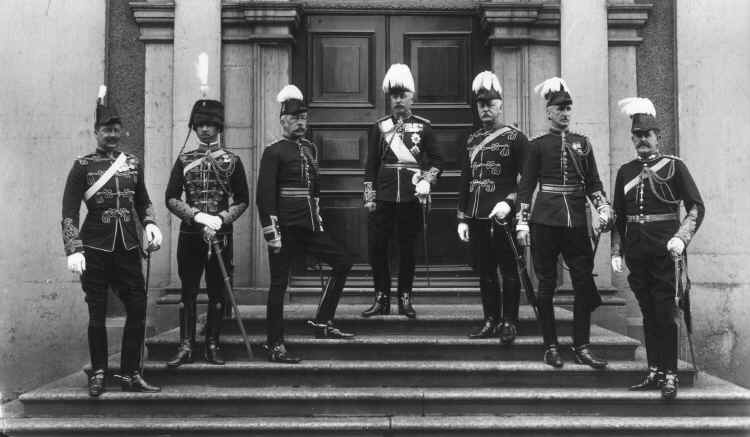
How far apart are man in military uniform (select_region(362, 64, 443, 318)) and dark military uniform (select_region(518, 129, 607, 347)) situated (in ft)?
2.94

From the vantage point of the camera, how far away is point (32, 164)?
25.1 feet

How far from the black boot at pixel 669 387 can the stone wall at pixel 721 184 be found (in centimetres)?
234

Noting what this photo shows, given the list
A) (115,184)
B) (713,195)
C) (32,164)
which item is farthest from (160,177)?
(713,195)

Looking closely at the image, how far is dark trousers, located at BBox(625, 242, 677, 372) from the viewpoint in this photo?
5.54 meters

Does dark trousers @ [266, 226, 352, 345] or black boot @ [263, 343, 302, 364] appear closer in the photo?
black boot @ [263, 343, 302, 364]

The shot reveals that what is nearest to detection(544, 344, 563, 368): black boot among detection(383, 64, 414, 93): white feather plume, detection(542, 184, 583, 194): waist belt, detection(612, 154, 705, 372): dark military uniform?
detection(612, 154, 705, 372): dark military uniform

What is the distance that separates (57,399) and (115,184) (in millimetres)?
1572

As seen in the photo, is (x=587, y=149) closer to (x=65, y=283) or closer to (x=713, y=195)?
(x=713, y=195)

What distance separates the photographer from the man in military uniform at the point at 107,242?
565cm

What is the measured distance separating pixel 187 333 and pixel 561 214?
2964mm

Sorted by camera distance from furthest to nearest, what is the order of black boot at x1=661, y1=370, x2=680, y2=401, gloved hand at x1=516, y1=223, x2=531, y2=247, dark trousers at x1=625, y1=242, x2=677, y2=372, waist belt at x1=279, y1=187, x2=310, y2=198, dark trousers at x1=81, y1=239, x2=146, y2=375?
waist belt at x1=279, y1=187, x2=310, y2=198 < gloved hand at x1=516, y1=223, x2=531, y2=247 < dark trousers at x1=81, y1=239, x2=146, y2=375 < dark trousers at x1=625, y1=242, x2=677, y2=372 < black boot at x1=661, y1=370, x2=680, y2=401

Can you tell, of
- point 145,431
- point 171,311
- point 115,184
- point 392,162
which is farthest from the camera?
point 171,311

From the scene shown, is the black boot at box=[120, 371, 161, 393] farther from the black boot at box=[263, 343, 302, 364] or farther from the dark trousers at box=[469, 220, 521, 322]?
the dark trousers at box=[469, 220, 521, 322]

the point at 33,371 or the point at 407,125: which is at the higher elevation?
the point at 407,125
